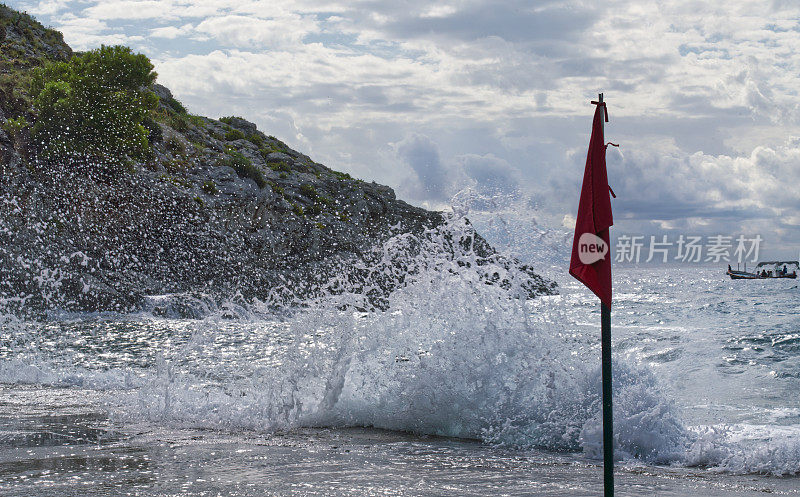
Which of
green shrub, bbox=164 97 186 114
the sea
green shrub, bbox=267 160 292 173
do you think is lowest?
the sea

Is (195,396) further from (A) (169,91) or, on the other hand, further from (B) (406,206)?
(A) (169,91)

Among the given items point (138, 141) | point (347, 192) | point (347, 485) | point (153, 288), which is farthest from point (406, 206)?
point (347, 485)

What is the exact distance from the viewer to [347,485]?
5434mm

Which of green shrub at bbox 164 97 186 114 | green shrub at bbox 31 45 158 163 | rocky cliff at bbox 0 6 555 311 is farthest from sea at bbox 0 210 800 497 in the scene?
green shrub at bbox 164 97 186 114

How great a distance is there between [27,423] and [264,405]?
2.58 m

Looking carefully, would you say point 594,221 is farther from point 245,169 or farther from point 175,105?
point 175,105

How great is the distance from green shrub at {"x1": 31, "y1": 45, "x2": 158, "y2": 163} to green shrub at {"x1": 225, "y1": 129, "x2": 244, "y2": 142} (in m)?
20.4

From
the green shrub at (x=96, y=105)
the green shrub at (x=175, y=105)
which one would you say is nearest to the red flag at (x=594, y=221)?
the green shrub at (x=96, y=105)

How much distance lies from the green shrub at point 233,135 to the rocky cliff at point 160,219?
6.58 m

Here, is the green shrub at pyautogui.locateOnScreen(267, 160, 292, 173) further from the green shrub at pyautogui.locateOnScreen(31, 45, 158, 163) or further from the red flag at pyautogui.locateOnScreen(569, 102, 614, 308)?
the red flag at pyautogui.locateOnScreen(569, 102, 614, 308)

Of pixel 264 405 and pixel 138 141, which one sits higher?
pixel 138 141

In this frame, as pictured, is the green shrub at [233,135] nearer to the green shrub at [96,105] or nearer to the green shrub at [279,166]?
the green shrub at [279,166]

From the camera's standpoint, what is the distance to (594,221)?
365cm

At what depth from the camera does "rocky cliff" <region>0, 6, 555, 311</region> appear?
1421 inches
